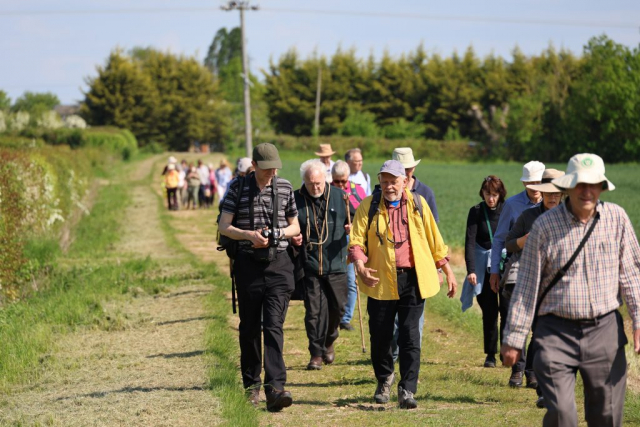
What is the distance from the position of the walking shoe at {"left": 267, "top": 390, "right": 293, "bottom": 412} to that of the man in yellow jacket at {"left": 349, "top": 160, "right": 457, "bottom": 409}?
92 centimetres

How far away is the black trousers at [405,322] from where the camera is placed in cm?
719

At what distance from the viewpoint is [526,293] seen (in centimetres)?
518

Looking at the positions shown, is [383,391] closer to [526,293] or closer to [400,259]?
[400,259]

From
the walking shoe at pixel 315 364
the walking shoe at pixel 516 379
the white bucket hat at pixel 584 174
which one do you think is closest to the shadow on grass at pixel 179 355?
the walking shoe at pixel 315 364

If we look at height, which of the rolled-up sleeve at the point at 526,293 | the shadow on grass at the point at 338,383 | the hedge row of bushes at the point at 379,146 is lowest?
the shadow on grass at the point at 338,383

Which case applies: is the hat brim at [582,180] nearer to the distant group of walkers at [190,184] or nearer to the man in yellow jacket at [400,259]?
the man in yellow jacket at [400,259]

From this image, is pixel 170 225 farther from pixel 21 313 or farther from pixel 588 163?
pixel 588 163

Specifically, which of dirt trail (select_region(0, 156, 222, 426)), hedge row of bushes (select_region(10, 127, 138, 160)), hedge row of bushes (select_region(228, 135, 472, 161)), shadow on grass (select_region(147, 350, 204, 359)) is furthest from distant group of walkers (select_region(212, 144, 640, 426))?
hedge row of bushes (select_region(228, 135, 472, 161))

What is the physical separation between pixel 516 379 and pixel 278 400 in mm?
2376

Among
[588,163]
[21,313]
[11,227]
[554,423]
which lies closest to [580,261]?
[588,163]

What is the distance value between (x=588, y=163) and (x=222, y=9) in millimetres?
30336

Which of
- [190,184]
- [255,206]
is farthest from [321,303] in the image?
[190,184]

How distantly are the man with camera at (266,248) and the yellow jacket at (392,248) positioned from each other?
57 cm

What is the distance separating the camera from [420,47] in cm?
8956
